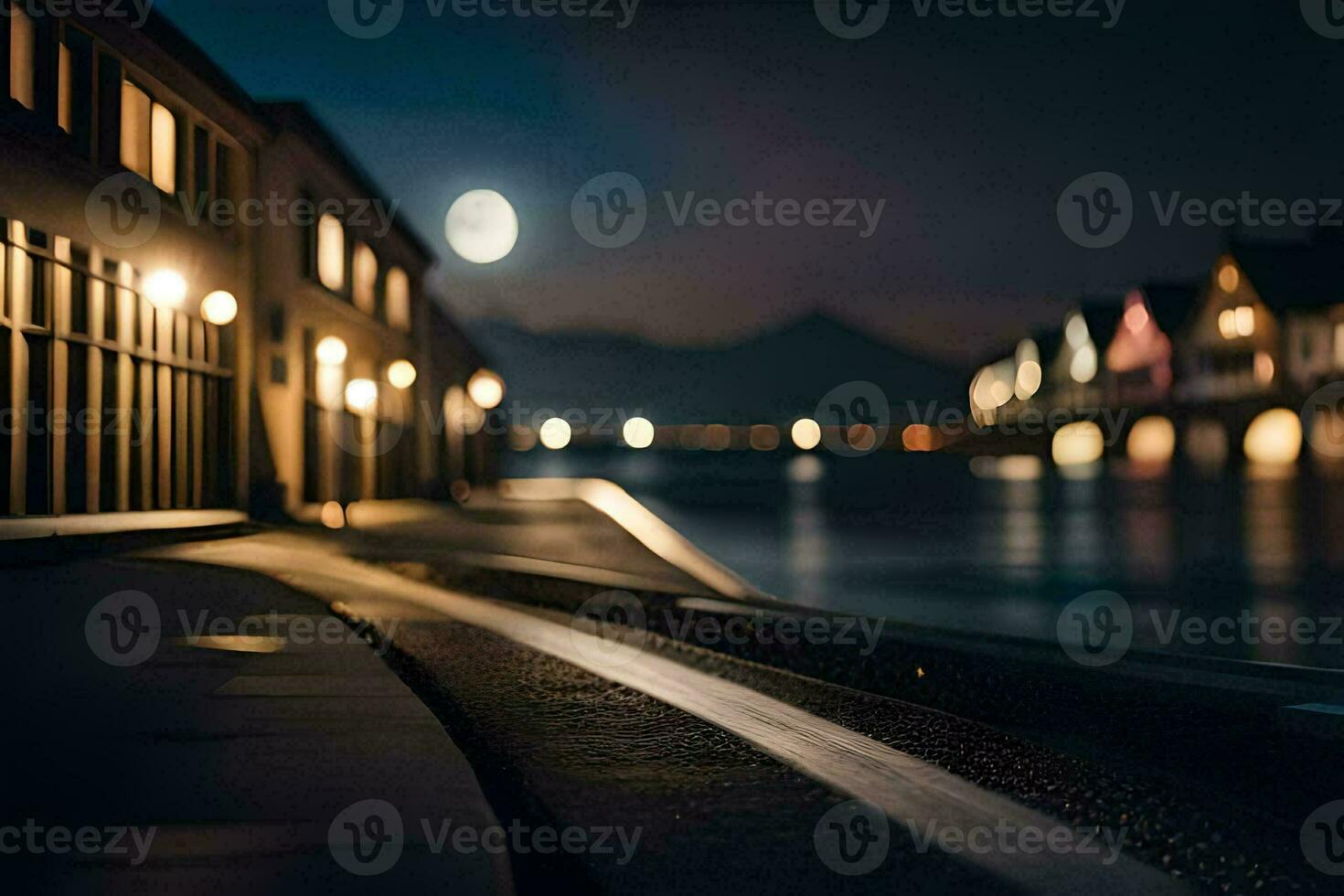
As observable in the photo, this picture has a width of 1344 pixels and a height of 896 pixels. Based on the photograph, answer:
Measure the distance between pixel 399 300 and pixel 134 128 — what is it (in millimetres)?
20129

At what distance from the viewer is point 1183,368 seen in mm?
78375

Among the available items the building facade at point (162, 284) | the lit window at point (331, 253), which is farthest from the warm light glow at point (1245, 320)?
the lit window at point (331, 253)

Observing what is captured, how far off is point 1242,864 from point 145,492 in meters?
15.7

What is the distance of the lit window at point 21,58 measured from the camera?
13289mm

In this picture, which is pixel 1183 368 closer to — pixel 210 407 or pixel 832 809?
pixel 210 407

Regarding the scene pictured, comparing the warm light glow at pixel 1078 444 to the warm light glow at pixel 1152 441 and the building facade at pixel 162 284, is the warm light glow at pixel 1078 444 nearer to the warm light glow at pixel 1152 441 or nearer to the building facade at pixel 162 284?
the warm light glow at pixel 1152 441

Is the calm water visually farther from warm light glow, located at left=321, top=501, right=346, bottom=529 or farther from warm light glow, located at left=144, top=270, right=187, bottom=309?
warm light glow, located at left=144, top=270, right=187, bottom=309

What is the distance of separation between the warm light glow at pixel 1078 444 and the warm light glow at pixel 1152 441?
13.9ft

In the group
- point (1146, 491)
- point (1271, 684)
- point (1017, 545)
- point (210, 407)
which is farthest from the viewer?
point (1146, 491)

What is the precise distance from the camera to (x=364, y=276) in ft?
105

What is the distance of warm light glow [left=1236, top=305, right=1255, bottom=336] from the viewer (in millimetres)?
67688

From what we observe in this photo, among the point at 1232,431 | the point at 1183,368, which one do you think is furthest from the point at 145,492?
the point at 1183,368

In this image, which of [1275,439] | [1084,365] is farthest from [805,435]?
[1275,439]

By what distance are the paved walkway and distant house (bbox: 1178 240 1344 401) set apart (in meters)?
64.2
